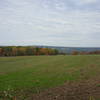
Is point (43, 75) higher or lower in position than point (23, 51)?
lower

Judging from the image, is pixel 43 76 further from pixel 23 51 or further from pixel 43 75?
pixel 23 51

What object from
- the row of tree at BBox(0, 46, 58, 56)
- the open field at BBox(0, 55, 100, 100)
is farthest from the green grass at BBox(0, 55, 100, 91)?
the row of tree at BBox(0, 46, 58, 56)

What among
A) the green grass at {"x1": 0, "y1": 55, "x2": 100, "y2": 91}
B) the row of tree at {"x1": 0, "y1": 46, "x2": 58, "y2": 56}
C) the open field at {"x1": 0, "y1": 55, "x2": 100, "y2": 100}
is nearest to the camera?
the open field at {"x1": 0, "y1": 55, "x2": 100, "y2": 100}

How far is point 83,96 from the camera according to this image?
21.5 ft

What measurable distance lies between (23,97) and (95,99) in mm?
2895

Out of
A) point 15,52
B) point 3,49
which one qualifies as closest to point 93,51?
point 15,52

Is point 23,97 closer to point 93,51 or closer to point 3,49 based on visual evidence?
point 93,51

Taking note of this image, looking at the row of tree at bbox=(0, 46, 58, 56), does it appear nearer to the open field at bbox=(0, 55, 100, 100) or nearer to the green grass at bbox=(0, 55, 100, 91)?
the green grass at bbox=(0, 55, 100, 91)

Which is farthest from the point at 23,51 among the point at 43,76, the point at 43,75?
the point at 43,76

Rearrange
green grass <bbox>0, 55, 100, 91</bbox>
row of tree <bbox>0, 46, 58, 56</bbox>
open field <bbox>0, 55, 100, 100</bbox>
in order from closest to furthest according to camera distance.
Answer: open field <bbox>0, 55, 100, 100</bbox>, green grass <bbox>0, 55, 100, 91</bbox>, row of tree <bbox>0, 46, 58, 56</bbox>

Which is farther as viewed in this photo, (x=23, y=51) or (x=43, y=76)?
(x=23, y=51)

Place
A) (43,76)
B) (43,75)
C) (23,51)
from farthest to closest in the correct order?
(23,51) < (43,75) < (43,76)

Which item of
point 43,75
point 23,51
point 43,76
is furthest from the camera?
point 23,51

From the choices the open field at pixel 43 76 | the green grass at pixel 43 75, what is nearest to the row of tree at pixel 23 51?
the green grass at pixel 43 75
